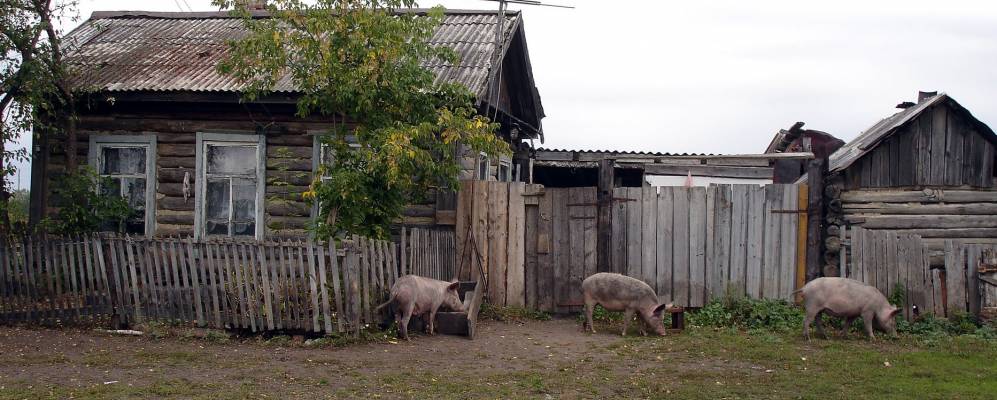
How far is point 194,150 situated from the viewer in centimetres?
1227

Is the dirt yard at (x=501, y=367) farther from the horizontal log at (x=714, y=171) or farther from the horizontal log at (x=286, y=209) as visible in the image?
the horizontal log at (x=714, y=171)

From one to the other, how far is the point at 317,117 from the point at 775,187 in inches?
252

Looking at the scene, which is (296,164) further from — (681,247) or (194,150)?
(681,247)

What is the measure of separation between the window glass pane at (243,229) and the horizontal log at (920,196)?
8274mm

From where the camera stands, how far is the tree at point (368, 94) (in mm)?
9727

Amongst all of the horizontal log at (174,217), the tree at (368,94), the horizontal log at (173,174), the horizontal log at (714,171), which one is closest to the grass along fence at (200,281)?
the tree at (368,94)

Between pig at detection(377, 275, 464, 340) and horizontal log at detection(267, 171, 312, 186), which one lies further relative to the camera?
horizontal log at detection(267, 171, 312, 186)

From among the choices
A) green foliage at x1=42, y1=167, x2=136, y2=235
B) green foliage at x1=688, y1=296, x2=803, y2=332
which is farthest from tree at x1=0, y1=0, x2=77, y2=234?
green foliage at x1=688, y1=296, x2=803, y2=332

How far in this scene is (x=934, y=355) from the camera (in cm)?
857

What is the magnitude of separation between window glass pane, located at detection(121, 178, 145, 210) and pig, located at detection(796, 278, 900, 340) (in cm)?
945

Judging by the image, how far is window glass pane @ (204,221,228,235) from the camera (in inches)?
484

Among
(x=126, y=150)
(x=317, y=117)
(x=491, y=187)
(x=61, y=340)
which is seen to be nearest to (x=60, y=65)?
(x=126, y=150)

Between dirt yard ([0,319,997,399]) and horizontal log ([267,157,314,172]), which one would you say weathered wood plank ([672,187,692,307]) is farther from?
horizontal log ([267,157,314,172])

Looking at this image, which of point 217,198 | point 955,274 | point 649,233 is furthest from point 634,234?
point 217,198
